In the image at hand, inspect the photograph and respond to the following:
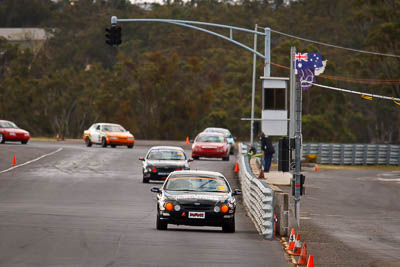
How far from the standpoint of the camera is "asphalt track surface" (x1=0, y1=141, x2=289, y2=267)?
1365 cm

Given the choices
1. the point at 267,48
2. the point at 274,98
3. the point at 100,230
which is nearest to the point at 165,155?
the point at 267,48

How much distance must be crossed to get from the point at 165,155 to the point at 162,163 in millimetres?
949

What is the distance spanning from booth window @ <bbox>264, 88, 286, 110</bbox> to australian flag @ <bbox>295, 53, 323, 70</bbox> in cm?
1524

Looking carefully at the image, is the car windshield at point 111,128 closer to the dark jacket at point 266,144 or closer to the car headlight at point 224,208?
the dark jacket at point 266,144

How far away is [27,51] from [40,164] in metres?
57.5

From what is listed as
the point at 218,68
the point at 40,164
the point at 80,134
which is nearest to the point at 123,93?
the point at 80,134

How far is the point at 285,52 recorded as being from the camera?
88000 mm

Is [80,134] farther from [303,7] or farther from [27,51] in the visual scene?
[303,7]

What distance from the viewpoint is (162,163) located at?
32281mm

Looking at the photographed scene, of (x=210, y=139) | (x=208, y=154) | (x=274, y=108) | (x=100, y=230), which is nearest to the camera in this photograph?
(x=100, y=230)

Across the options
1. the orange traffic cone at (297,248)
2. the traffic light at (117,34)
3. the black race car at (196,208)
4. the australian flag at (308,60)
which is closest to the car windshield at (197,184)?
the black race car at (196,208)

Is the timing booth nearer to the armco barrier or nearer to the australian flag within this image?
the australian flag

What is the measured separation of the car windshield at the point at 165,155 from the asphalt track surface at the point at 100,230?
121cm

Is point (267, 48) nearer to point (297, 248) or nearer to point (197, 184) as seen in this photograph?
point (197, 184)
